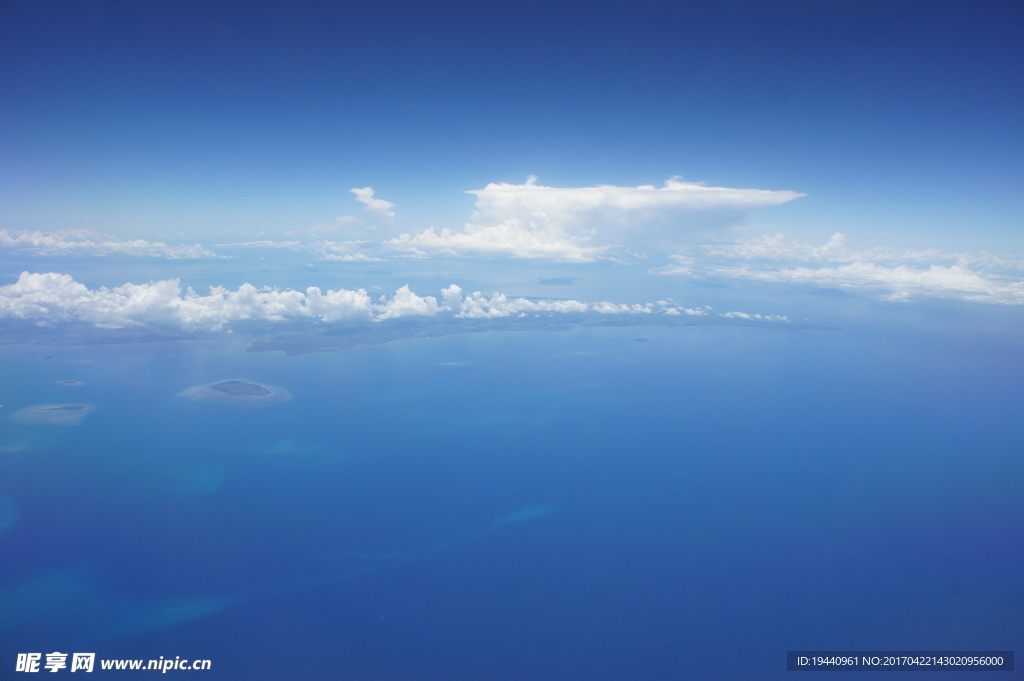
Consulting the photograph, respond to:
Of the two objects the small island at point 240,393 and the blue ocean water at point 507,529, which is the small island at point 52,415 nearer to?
the blue ocean water at point 507,529

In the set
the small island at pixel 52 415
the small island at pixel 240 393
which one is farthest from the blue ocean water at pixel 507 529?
the small island at pixel 240 393

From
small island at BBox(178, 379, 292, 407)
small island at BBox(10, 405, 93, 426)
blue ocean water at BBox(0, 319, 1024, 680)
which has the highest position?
small island at BBox(178, 379, 292, 407)

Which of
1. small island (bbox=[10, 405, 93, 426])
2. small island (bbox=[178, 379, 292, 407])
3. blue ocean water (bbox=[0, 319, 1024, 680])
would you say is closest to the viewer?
blue ocean water (bbox=[0, 319, 1024, 680])

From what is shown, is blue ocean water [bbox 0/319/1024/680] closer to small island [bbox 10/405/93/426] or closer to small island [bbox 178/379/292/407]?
small island [bbox 10/405/93/426]

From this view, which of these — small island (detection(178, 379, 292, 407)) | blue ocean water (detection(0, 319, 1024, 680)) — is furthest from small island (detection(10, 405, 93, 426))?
small island (detection(178, 379, 292, 407))

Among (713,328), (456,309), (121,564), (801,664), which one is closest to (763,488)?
(801,664)

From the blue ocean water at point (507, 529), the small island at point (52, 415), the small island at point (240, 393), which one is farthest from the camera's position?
the small island at point (240, 393)

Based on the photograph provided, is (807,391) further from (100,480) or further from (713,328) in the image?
(100,480)
